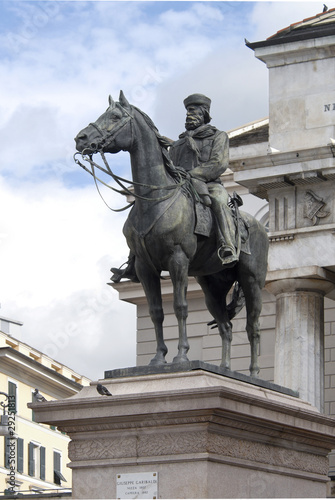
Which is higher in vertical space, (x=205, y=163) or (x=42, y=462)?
(x=42, y=462)

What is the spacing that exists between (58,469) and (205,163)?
215ft

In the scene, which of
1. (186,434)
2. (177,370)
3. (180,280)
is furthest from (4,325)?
(186,434)

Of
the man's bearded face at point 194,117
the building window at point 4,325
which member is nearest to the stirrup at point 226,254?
the man's bearded face at point 194,117

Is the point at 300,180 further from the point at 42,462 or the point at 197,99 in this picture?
the point at 42,462

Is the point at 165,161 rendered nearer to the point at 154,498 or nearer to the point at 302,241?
the point at 154,498

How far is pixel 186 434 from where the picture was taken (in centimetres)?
1862

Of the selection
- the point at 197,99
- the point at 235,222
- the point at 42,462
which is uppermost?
the point at 42,462

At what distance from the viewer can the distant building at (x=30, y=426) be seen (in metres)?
77.4

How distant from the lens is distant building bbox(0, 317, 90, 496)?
77.4 metres

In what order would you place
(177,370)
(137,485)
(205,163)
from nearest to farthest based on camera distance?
(137,485)
(177,370)
(205,163)

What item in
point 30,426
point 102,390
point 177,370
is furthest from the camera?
point 30,426

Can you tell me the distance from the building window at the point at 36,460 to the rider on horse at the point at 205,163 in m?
60.2

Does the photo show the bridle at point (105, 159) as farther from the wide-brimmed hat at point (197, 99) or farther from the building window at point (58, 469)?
the building window at point (58, 469)

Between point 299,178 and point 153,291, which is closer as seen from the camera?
point 153,291
